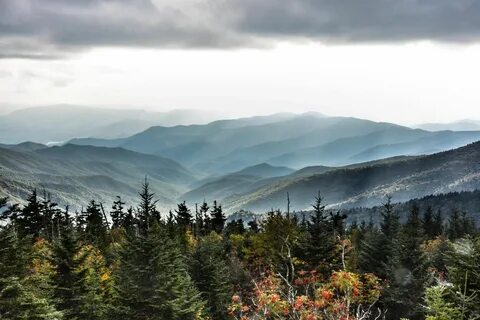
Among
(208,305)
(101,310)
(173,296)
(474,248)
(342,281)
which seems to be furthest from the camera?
(208,305)

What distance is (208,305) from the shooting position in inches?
2007

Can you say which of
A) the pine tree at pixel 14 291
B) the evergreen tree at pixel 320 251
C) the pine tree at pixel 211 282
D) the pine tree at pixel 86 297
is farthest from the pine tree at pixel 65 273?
the evergreen tree at pixel 320 251

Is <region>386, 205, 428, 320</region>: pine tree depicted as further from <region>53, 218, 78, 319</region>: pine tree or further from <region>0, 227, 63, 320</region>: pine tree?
<region>0, 227, 63, 320</region>: pine tree

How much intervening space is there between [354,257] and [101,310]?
37.2 meters

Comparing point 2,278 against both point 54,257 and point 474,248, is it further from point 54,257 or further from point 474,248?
point 474,248

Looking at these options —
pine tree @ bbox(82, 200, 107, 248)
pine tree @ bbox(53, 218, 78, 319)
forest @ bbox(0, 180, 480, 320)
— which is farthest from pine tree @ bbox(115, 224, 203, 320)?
pine tree @ bbox(82, 200, 107, 248)

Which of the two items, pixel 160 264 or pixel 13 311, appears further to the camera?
pixel 160 264

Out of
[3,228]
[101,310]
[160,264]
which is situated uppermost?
[3,228]

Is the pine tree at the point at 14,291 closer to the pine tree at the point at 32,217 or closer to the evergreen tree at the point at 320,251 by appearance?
the evergreen tree at the point at 320,251

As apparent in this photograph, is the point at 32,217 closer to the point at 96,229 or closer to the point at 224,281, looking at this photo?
the point at 96,229

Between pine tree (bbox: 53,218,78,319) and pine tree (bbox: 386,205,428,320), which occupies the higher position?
pine tree (bbox: 53,218,78,319)

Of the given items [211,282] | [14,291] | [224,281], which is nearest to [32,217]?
[211,282]

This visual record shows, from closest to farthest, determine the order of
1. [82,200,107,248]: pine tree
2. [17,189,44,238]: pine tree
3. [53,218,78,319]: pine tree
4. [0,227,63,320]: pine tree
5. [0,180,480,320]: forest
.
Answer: [0,180,480,320]: forest
[0,227,63,320]: pine tree
[53,218,78,319]: pine tree
[82,200,107,248]: pine tree
[17,189,44,238]: pine tree

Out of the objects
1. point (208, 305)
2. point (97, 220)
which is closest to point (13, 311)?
point (208, 305)
